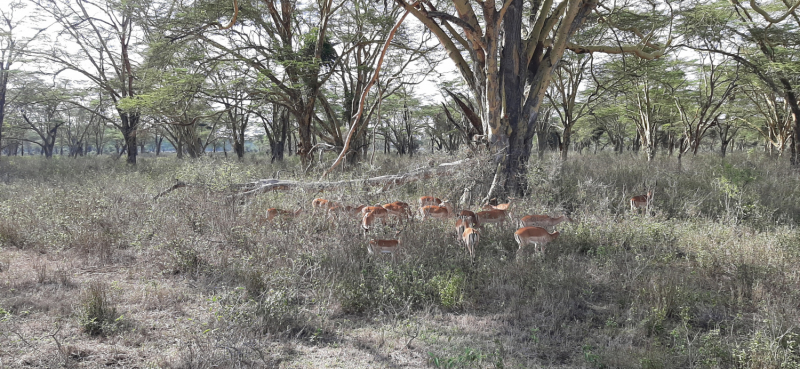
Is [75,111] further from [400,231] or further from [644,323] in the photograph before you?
[644,323]

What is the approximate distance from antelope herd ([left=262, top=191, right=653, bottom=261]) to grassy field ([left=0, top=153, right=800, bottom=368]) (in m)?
0.14

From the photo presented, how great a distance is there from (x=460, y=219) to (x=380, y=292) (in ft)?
5.62

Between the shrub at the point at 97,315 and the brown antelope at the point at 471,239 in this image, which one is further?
the brown antelope at the point at 471,239

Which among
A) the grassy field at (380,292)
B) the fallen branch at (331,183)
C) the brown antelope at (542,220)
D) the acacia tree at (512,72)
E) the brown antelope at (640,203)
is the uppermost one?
the acacia tree at (512,72)

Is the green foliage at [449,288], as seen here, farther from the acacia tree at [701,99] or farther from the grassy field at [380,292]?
the acacia tree at [701,99]

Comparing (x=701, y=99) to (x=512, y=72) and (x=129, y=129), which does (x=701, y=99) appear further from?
(x=129, y=129)

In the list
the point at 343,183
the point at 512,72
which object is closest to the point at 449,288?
the point at 343,183

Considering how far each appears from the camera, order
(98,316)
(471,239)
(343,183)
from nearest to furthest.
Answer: (98,316)
(471,239)
(343,183)

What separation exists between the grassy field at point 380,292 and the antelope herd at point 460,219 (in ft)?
0.46

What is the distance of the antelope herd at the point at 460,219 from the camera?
423 centimetres

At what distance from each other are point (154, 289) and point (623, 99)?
80.7 feet

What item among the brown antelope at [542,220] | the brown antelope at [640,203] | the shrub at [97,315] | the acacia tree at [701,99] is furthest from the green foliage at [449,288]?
the acacia tree at [701,99]

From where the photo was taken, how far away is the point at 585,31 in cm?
1244

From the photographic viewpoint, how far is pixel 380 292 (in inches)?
141
